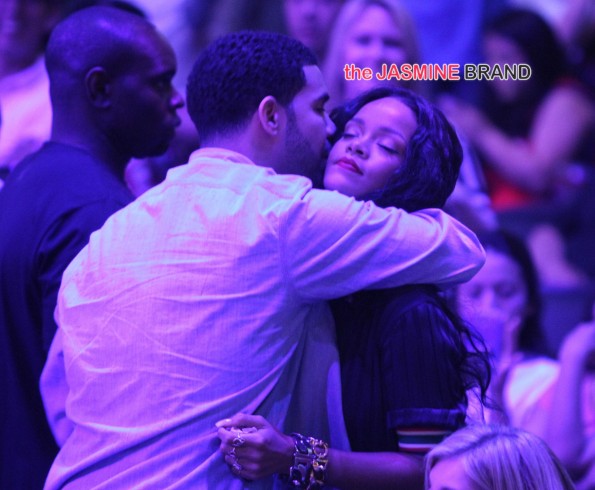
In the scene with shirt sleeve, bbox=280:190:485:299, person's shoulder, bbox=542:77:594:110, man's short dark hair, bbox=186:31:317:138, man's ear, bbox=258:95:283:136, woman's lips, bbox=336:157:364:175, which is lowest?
shirt sleeve, bbox=280:190:485:299

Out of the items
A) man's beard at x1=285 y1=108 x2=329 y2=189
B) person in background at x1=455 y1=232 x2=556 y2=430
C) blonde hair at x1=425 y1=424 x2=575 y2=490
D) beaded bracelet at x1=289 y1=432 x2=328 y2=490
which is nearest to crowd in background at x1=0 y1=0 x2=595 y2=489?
person in background at x1=455 y1=232 x2=556 y2=430

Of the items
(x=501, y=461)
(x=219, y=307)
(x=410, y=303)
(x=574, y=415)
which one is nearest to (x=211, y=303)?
(x=219, y=307)

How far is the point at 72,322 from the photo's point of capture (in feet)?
6.43

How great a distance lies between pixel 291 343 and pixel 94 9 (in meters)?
1.28

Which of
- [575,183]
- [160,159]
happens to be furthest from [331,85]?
[575,183]

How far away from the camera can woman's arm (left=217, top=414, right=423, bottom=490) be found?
1.77m

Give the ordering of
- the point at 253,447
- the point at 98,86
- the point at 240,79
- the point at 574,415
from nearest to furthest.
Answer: the point at 253,447 < the point at 240,79 < the point at 98,86 < the point at 574,415

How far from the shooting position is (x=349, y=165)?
2.09 metres

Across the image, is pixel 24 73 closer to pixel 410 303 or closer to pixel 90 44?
pixel 90 44

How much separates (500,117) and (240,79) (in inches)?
97.4

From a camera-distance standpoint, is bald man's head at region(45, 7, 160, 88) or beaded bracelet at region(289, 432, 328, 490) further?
bald man's head at region(45, 7, 160, 88)

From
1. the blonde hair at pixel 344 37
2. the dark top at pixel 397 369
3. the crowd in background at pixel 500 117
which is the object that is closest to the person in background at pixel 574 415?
the crowd in background at pixel 500 117

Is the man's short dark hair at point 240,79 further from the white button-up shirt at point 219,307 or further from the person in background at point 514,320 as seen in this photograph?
the person in background at point 514,320

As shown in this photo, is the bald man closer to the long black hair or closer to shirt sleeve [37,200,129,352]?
shirt sleeve [37,200,129,352]
